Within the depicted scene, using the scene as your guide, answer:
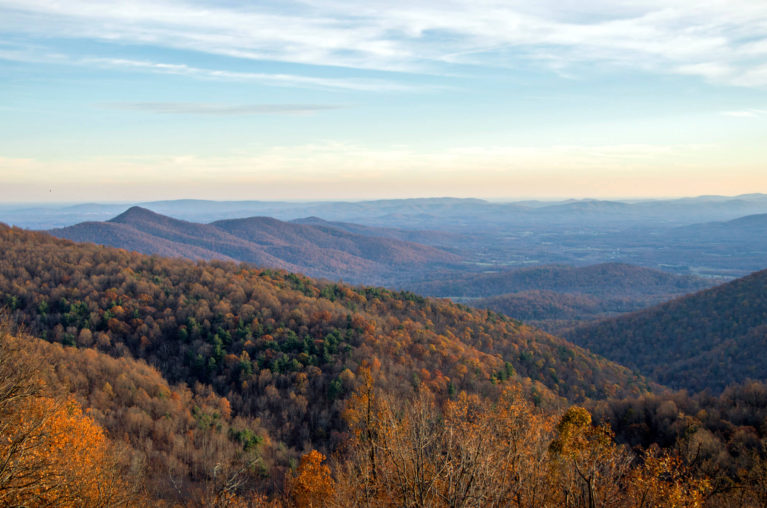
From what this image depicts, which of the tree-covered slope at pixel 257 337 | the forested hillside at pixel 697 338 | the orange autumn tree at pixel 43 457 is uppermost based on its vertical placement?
the orange autumn tree at pixel 43 457

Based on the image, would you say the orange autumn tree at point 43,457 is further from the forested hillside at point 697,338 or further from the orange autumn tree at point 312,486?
the forested hillside at point 697,338

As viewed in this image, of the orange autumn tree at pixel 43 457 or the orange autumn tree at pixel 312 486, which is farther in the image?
the orange autumn tree at pixel 312 486

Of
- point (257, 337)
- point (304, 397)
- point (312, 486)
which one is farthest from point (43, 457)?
point (257, 337)

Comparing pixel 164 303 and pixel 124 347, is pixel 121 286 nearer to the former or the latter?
pixel 164 303

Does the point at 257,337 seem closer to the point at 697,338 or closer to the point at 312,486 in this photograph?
the point at 312,486

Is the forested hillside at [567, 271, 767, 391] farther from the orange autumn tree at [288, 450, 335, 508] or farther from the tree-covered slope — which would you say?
the orange autumn tree at [288, 450, 335, 508]

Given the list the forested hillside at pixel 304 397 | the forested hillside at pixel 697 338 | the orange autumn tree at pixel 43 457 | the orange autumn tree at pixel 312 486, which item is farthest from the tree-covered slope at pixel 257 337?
the orange autumn tree at pixel 43 457
